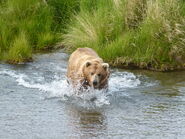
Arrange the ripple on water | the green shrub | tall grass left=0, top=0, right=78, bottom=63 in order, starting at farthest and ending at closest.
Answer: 1. tall grass left=0, top=0, right=78, bottom=63
2. the green shrub
3. the ripple on water

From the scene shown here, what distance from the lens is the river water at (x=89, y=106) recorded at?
781cm

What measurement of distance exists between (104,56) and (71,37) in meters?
1.48

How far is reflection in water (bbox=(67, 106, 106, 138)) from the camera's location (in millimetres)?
7742

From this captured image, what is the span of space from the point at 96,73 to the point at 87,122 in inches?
60.7

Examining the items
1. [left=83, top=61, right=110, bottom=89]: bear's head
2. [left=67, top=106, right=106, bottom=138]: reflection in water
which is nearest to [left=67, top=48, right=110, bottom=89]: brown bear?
[left=83, top=61, right=110, bottom=89]: bear's head

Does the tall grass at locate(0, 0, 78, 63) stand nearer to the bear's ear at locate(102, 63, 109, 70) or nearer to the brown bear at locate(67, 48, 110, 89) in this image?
the brown bear at locate(67, 48, 110, 89)

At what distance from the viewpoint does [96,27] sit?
12797 millimetres

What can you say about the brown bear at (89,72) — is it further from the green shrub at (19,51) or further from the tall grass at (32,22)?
the tall grass at (32,22)

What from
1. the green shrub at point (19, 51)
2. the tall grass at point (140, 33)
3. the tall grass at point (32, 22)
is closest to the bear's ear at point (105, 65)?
the tall grass at point (140, 33)

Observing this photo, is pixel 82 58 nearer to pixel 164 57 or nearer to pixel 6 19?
pixel 164 57

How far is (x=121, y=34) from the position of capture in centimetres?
1277

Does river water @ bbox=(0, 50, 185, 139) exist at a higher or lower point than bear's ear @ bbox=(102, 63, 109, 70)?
lower

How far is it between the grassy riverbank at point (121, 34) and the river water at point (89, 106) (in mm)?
473

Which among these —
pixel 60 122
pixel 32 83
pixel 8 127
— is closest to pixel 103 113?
pixel 60 122
